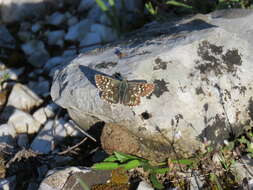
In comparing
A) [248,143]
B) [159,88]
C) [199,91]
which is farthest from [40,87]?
[248,143]

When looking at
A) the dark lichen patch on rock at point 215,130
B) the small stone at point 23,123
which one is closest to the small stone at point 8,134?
the small stone at point 23,123

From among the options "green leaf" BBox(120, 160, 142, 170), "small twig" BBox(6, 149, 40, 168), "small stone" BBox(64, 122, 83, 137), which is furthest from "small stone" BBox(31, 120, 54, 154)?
"green leaf" BBox(120, 160, 142, 170)

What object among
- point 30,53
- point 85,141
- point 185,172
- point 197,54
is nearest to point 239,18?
point 197,54

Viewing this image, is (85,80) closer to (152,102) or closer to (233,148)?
(152,102)

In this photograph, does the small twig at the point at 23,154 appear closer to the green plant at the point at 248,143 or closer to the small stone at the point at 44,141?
the small stone at the point at 44,141

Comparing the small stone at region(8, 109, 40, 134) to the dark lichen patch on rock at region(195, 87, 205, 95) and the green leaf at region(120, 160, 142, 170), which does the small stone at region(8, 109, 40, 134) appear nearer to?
the green leaf at region(120, 160, 142, 170)

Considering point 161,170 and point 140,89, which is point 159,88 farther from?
point 161,170
